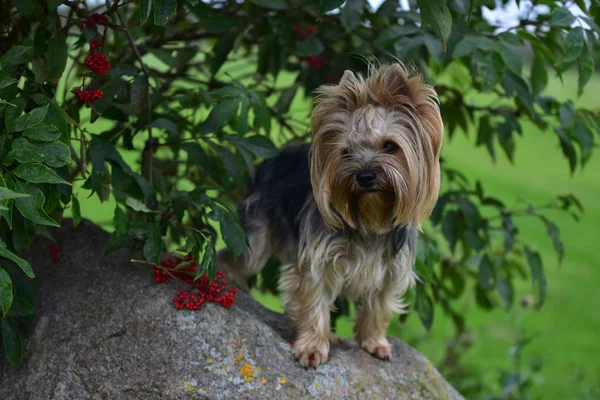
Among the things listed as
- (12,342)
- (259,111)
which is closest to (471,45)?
(259,111)

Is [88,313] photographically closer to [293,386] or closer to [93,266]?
[93,266]

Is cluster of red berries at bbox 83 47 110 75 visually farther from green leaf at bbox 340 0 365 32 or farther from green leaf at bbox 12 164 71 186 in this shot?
green leaf at bbox 340 0 365 32

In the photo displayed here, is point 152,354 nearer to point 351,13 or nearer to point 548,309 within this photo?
point 351,13

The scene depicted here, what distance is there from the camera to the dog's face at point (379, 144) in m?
3.45

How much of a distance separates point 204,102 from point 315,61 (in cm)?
72

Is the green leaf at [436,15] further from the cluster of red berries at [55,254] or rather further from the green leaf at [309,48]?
the cluster of red berries at [55,254]

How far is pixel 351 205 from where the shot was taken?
142 inches

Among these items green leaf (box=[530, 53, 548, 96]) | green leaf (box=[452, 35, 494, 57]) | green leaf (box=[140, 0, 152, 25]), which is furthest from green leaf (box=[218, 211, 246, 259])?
green leaf (box=[530, 53, 548, 96])

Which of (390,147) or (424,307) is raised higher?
(390,147)

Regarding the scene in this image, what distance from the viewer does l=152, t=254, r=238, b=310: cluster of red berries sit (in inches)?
144

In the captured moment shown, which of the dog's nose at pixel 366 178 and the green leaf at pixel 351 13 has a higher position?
the green leaf at pixel 351 13

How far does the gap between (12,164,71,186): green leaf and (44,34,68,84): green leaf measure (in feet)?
2.07

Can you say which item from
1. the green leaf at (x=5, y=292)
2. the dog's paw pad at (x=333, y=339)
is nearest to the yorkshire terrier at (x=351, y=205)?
the dog's paw pad at (x=333, y=339)

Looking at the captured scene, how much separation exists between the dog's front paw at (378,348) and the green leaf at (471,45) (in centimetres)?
150
